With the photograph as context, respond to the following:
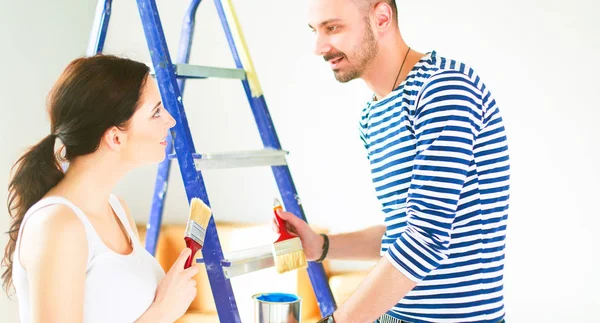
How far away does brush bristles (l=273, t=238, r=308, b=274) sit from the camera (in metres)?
1.62

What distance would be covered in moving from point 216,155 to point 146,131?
283 millimetres

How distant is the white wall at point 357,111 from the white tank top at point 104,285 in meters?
1.44

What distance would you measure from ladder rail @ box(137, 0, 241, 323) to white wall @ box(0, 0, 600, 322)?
100 cm

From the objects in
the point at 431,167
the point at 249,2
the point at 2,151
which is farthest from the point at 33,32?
the point at 431,167

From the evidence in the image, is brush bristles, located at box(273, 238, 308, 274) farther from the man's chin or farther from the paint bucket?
the man's chin

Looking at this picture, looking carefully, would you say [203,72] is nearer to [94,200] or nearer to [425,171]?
[94,200]

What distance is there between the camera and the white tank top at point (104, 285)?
1337mm

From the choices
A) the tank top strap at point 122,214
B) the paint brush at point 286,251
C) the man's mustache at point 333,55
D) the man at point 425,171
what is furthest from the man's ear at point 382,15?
the tank top strap at point 122,214

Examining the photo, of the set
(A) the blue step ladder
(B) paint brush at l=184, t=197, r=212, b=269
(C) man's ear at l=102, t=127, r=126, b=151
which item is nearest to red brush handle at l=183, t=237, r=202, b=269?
(B) paint brush at l=184, t=197, r=212, b=269

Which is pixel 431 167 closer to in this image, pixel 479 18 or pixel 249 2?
pixel 479 18

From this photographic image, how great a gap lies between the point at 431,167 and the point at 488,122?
0.19 meters

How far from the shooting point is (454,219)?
1395 mm

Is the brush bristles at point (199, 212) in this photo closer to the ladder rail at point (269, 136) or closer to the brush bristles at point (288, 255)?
the brush bristles at point (288, 255)

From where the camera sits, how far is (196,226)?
4.88 ft
